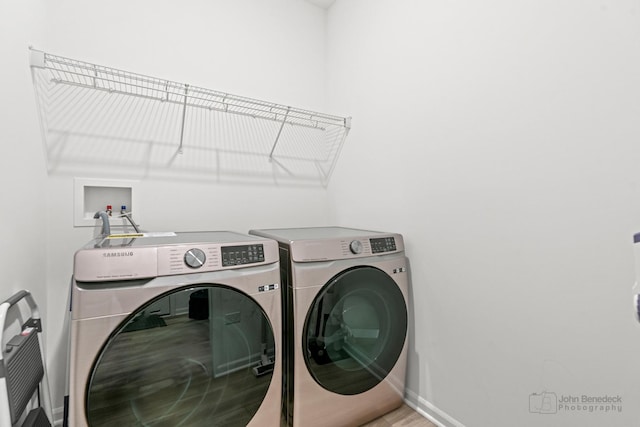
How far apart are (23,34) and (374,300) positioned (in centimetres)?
184

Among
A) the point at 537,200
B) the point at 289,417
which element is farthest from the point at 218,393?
the point at 537,200

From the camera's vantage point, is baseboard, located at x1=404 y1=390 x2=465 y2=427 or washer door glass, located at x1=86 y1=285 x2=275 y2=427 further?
baseboard, located at x1=404 y1=390 x2=465 y2=427

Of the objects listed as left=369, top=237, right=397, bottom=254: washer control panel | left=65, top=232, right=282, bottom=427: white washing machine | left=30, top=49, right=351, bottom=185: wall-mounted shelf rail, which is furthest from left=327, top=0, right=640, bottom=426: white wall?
left=65, top=232, right=282, bottom=427: white washing machine

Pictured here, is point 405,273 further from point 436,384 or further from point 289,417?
point 289,417

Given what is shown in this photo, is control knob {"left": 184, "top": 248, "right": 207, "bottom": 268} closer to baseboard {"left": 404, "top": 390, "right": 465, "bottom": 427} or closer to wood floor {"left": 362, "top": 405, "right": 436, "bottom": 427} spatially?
wood floor {"left": 362, "top": 405, "right": 436, "bottom": 427}

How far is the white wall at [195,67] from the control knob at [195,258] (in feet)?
2.44

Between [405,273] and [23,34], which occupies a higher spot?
[23,34]

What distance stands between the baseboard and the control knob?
1.32 m

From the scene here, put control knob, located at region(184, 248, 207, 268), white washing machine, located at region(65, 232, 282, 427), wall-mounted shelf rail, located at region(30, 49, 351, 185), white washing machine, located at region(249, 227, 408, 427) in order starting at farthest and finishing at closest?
wall-mounted shelf rail, located at region(30, 49, 351, 185), white washing machine, located at region(249, 227, 408, 427), control knob, located at region(184, 248, 207, 268), white washing machine, located at region(65, 232, 282, 427)

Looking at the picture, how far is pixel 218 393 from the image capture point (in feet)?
3.40

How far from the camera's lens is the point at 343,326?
1317mm

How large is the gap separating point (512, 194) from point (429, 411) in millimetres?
1145

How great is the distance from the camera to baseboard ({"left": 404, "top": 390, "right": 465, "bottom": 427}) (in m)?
1.32

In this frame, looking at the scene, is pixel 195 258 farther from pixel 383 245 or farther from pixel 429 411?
pixel 429 411
